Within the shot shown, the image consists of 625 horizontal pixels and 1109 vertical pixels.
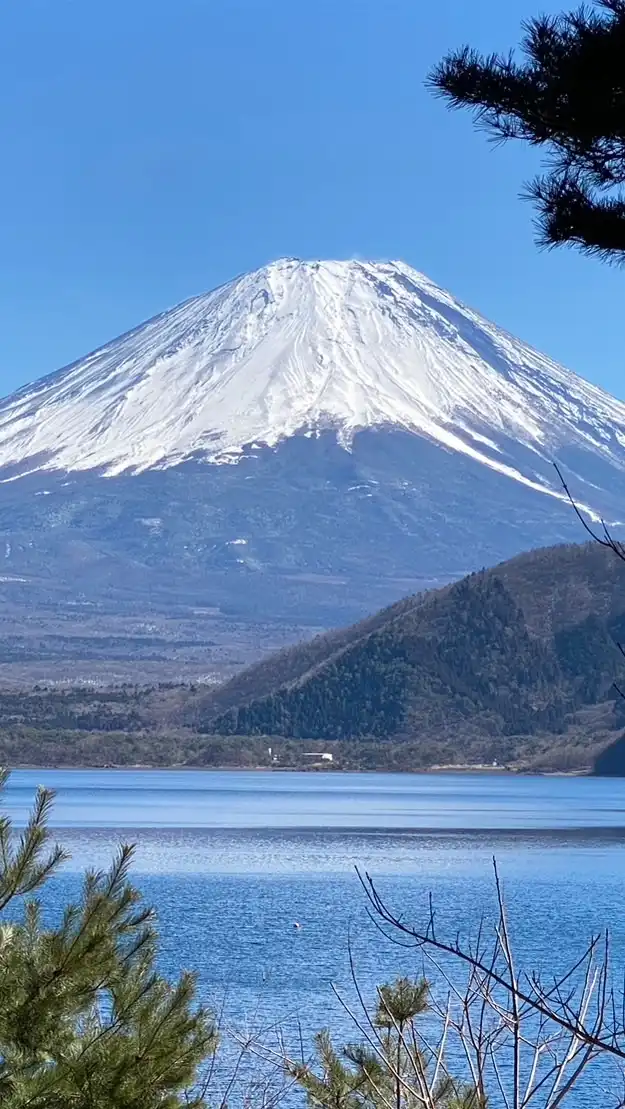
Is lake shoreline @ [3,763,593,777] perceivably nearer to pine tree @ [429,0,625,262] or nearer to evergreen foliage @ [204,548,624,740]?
evergreen foliage @ [204,548,624,740]

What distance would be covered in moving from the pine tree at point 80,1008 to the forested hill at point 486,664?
326ft

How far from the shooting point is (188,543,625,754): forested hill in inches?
4242

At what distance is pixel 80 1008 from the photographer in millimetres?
6383

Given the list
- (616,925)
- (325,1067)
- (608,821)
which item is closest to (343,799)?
(608,821)

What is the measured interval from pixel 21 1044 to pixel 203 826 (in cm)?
5466

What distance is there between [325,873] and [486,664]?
218 feet

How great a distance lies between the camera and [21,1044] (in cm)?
623

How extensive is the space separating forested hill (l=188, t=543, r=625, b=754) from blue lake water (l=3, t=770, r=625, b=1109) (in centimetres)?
1811

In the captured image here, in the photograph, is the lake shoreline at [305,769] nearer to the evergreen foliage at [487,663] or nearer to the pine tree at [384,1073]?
the evergreen foliage at [487,663]

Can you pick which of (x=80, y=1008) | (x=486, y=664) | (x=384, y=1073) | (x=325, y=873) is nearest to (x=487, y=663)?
(x=486, y=664)

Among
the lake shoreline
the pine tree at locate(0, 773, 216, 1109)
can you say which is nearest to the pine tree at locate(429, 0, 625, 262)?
the pine tree at locate(0, 773, 216, 1109)

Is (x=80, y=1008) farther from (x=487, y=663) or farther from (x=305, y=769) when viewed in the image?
(x=305, y=769)

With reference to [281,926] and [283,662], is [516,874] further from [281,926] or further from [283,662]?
[283,662]

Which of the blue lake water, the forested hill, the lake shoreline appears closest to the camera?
the blue lake water
